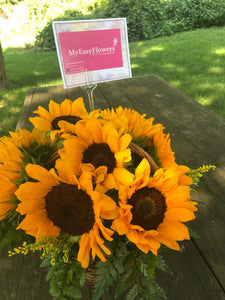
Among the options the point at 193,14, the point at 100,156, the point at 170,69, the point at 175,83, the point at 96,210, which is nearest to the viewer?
the point at 96,210

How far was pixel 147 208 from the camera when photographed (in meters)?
0.58

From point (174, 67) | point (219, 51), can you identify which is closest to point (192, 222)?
point (174, 67)

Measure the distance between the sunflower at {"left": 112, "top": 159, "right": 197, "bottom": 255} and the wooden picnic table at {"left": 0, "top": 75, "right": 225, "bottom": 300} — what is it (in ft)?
0.84

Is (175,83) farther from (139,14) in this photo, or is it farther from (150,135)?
(139,14)

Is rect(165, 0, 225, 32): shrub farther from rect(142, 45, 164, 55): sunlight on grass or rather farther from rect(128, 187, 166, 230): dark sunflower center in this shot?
rect(128, 187, 166, 230): dark sunflower center

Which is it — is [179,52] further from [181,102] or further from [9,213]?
[9,213]

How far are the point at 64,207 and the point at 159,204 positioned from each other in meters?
0.22

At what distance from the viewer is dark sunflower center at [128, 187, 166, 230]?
58 centimetres

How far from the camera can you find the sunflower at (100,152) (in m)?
0.57

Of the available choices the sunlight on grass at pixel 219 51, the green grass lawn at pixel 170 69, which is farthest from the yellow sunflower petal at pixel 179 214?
the sunlight on grass at pixel 219 51

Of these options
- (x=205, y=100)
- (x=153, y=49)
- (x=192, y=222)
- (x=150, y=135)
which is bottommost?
(x=205, y=100)

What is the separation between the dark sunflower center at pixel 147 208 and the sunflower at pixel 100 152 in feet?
0.18

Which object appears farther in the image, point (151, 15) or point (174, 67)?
point (151, 15)

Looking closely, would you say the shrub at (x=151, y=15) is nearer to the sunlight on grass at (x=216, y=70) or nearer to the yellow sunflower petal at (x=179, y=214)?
the sunlight on grass at (x=216, y=70)
